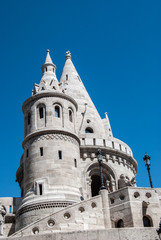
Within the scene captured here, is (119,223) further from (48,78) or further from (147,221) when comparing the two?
(48,78)

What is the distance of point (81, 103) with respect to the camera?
107ft

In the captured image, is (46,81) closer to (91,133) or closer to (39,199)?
(91,133)

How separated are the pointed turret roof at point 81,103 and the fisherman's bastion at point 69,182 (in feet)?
0.36

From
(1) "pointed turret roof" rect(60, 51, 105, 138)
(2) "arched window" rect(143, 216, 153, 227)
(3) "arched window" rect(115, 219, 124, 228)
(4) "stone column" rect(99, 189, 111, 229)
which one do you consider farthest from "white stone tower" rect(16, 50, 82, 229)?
(2) "arched window" rect(143, 216, 153, 227)

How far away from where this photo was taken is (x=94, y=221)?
1945cm

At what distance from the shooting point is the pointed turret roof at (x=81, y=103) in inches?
1214

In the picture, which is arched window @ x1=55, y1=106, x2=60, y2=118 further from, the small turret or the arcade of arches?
the arcade of arches

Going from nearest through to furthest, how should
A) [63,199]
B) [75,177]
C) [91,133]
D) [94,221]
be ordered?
[94,221] → [63,199] → [75,177] → [91,133]

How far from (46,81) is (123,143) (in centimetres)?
857

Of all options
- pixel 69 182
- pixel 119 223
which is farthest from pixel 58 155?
pixel 119 223

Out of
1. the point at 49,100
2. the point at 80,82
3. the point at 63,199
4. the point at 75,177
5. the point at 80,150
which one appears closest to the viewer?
the point at 63,199

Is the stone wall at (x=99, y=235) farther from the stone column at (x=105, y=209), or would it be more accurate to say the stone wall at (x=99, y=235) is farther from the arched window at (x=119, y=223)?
the stone column at (x=105, y=209)

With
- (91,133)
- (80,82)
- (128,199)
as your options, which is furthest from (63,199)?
(80,82)

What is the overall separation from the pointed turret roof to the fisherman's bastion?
11 centimetres
